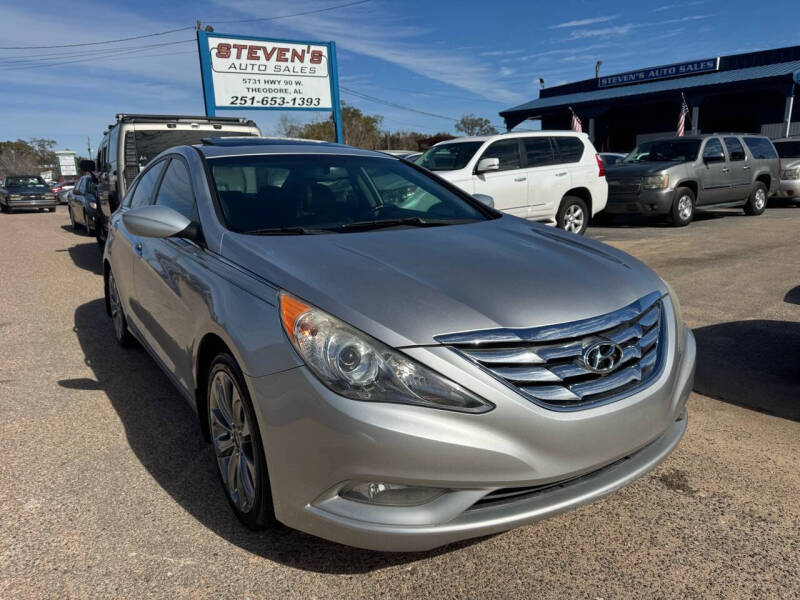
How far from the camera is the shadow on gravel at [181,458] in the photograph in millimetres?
2434

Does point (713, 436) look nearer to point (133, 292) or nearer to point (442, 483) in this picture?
point (442, 483)

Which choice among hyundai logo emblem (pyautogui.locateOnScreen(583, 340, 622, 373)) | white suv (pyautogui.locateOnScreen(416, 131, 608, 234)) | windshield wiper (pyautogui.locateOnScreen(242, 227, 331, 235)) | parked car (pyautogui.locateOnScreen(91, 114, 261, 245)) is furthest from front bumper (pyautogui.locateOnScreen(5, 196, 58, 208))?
hyundai logo emblem (pyautogui.locateOnScreen(583, 340, 622, 373))

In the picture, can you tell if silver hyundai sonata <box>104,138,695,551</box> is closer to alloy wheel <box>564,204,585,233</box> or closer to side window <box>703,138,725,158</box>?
alloy wheel <box>564,204,585,233</box>

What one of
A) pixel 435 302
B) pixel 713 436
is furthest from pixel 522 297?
pixel 713 436

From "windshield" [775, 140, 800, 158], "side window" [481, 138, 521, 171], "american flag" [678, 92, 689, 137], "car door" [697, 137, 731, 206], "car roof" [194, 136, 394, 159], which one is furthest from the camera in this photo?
"american flag" [678, 92, 689, 137]

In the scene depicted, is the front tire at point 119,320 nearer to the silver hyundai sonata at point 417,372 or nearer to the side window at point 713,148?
the silver hyundai sonata at point 417,372

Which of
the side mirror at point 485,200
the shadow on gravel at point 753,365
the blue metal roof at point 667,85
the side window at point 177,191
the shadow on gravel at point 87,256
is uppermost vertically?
the blue metal roof at point 667,85

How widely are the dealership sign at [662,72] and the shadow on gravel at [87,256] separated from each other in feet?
92.5

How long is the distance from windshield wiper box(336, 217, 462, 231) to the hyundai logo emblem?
134cm

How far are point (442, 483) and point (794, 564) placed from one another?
1.42m

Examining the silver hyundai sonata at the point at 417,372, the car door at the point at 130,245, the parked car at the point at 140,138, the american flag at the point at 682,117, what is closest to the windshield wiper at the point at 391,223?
the silver hyundai sonata at the point at 417,372

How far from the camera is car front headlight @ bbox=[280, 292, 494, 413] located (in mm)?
1991

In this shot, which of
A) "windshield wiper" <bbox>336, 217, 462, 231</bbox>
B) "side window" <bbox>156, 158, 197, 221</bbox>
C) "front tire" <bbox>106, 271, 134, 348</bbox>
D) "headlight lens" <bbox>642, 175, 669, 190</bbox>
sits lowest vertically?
"front tire" <bbox>106, 271, 134, 348</bbox>

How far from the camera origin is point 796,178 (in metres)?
15.4
